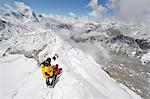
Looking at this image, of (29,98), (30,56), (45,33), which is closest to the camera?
(29,98)

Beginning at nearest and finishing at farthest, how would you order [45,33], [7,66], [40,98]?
[40,98], [7,66], [45,33]

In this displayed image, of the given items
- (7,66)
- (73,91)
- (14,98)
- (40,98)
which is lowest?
(7,66)

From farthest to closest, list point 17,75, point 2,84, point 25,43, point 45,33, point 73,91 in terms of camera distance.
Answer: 1. point 25,43
2. point 45,33
3. point 17,75
4. point 2,84
5. point 73,91

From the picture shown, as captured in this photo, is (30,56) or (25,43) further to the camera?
(25,43)

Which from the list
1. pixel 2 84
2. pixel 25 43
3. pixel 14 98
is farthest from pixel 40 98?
pixel 25 43

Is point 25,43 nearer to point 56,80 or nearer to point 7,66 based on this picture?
point 7,66

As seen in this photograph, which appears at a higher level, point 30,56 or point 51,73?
point 51,73

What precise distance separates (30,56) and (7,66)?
27.4 ft

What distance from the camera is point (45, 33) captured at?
6794 centimetres

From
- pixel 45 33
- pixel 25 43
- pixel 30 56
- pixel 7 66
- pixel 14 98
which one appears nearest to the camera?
pixel 14 98

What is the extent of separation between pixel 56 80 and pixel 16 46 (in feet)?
178

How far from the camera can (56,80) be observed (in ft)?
76.9

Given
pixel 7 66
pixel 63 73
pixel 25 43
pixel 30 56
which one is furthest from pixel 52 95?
pixel 25 43

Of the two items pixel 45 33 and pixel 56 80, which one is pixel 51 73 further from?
pixel 45 33
